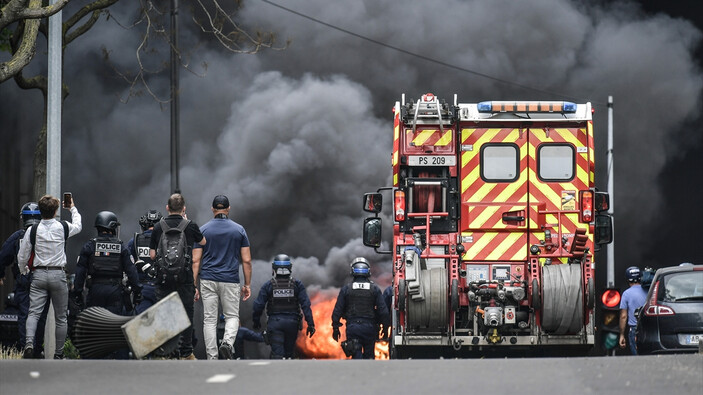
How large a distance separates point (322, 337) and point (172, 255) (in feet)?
36.3

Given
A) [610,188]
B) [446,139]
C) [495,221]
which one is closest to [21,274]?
[446,139]

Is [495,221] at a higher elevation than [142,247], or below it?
higher

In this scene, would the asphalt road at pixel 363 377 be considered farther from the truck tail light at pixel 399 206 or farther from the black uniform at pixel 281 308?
the black uniform at pixel 281 308

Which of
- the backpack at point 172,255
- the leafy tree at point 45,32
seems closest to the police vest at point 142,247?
the leafy tree at point 45,32

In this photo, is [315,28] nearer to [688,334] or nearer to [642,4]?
[642,4]

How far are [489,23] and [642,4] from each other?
10.1 feet

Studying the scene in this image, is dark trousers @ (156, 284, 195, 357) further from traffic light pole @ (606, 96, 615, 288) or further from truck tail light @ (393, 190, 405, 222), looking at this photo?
traffic light pole @ (606, 96, 615, 288)

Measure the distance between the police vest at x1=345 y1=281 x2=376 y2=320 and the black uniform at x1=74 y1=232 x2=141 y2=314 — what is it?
3467 millimetres

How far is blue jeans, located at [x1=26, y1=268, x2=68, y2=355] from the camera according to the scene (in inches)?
504

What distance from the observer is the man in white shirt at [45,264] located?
42.1ft

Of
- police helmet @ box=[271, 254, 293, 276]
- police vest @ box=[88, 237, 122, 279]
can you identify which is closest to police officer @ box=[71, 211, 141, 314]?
police vest @ box=[88, 237, 122, 279]

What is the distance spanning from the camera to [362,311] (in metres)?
16.9

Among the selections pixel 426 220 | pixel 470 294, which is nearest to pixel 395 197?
pixel 426 220

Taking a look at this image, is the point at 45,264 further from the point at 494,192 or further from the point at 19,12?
the point at 494,192
